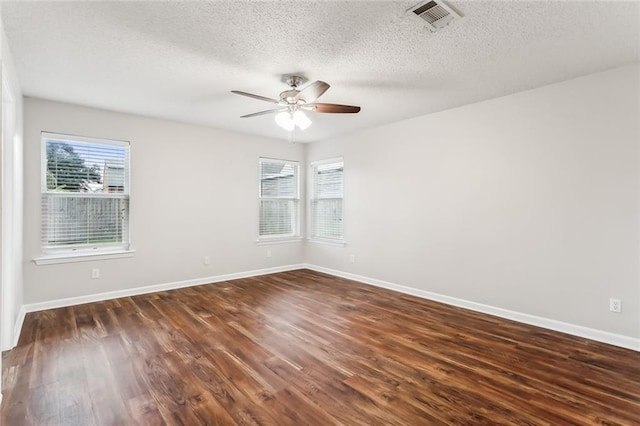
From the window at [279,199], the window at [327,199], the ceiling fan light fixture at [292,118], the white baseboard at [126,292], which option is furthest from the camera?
the window at [279,199]

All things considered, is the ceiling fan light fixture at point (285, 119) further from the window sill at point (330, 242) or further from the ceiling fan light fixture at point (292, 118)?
the window sill at point (330, 242)

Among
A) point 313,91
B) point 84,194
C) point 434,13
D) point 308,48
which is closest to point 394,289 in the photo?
point 313,91

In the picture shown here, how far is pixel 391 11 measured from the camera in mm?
2080

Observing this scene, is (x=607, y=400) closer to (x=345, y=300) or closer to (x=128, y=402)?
(x=345, y=300)

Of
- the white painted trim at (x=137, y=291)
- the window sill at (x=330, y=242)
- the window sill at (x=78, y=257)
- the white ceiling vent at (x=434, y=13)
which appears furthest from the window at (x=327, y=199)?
the white ceiling vent at (x=434, y=13)

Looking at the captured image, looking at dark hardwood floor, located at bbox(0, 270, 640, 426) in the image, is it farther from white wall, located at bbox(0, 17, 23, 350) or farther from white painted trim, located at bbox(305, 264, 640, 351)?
white wall, located at bbox(0, 17, 23, 350)

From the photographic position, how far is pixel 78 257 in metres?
4.00

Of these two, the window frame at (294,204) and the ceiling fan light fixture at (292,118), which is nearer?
the ceiling fan light fixture at (292,118)

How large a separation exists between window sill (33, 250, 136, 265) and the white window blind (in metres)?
0.11

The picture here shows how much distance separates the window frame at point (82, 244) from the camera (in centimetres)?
383

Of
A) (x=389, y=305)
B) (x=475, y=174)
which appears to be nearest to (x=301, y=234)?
(x=389, y=305)

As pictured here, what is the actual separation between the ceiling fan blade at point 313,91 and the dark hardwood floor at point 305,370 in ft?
7.41

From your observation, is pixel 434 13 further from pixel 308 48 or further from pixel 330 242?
pixel 330 242

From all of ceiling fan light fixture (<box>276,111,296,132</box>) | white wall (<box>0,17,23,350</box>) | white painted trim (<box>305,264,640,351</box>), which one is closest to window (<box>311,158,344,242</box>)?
→ white painted trim (<box>305,264,640,351</box>)
